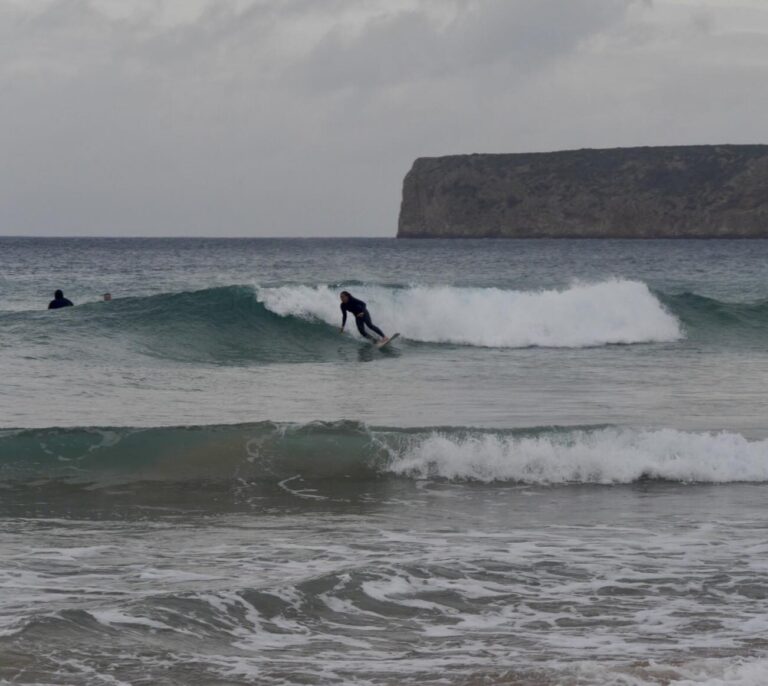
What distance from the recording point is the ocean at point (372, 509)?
18.0ft

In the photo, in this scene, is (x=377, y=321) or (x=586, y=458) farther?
(x=377, y=321)

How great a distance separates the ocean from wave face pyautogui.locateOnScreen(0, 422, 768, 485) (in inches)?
1.2

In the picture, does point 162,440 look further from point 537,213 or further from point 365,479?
point 537,213

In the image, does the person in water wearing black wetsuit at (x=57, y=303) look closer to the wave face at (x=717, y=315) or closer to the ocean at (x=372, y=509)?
the ocean at (x=372, y=509)

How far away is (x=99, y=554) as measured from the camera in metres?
7.41

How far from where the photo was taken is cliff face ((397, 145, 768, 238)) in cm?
11594

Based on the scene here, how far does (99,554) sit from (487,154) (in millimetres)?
125824

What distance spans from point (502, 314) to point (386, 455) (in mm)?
15393

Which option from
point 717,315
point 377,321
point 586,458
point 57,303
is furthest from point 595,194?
point 586,458

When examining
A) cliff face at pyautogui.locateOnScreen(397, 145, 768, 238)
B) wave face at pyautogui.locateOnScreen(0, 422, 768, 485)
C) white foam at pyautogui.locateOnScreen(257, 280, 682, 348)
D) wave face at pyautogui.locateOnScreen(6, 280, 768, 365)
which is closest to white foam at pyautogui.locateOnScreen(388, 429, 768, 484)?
wave face at pyautogui.locateOnScreen(0, 422, 768, 485)

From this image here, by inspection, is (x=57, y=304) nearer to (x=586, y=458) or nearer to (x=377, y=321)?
(x=377, y=321)

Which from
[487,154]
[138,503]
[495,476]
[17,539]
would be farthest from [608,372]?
[487,154]

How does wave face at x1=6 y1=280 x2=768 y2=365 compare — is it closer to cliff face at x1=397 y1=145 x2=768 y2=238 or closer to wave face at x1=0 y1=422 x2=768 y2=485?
wave face at x1=0 y1=422 x2=768 y2=485

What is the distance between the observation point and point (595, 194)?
121 m
